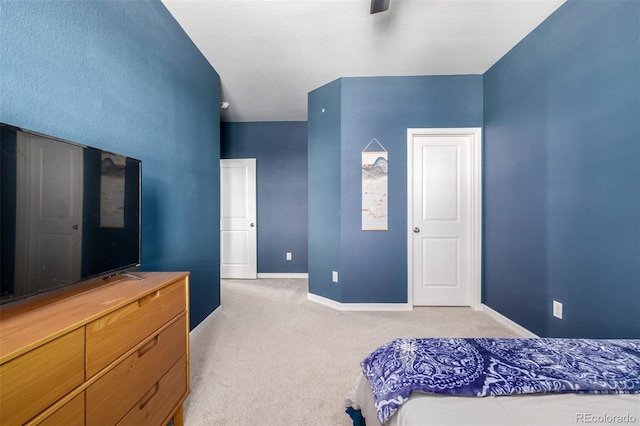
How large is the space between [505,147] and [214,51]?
306 cm

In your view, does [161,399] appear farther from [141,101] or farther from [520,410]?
[141,101]

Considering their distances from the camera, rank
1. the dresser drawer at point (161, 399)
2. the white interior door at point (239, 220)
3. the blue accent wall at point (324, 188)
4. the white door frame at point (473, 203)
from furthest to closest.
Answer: the white interior door at point (239, 220) < the blue accent wall at point (324, 188) < the white door frame at point (473, 203) < the dresser drawer at point (161, 399)

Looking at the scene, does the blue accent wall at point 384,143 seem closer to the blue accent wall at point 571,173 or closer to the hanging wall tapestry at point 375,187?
the hanging wall tapestry at point 375,187

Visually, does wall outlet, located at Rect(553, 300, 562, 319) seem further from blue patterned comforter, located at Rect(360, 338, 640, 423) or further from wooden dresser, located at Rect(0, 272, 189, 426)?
wooden dresser, located at Rect(0, 272, 189, 426)

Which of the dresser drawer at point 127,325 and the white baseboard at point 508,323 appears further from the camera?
the white baseboard at point 508,323

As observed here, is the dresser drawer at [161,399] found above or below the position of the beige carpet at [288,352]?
above

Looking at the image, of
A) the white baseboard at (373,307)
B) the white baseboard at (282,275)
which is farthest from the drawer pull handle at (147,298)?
the white baseboard at (282,275)

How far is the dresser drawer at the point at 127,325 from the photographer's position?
0.80 meters

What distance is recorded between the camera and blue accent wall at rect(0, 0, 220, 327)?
1.05 m

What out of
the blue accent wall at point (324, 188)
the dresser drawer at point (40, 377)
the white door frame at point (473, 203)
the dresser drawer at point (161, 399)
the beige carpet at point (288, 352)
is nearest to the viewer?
the dresser drawer at point (40, 377)

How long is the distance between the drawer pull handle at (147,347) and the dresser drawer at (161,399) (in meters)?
0.17

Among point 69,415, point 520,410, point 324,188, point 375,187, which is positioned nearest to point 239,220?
point 324,188

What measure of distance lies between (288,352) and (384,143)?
2.39m

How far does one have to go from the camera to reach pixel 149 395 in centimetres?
104
